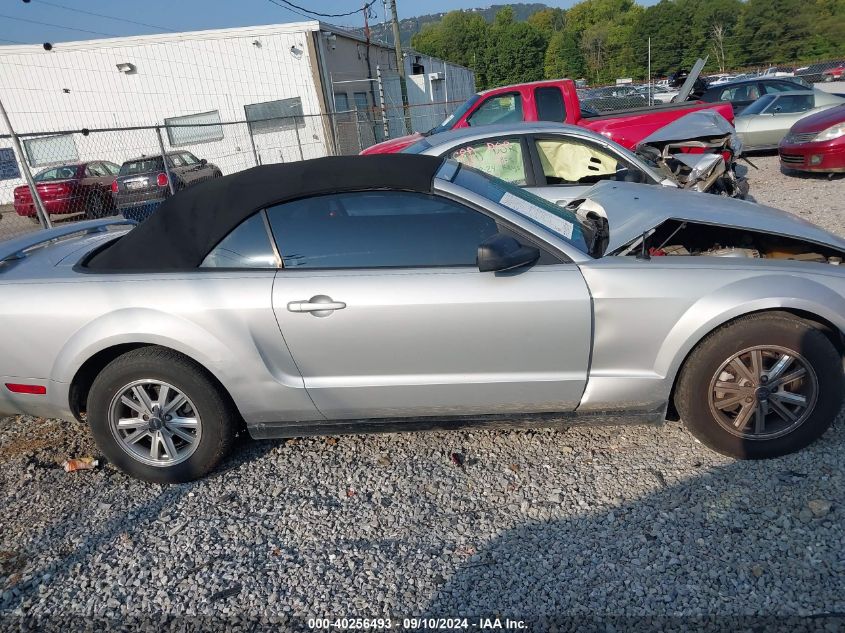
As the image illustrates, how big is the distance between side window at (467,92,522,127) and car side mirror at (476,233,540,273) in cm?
661

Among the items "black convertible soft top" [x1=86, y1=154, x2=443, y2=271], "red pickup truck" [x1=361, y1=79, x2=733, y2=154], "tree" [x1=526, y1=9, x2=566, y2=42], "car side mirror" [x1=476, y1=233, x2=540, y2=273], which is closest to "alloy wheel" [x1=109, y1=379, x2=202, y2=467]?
"black convertible soft top" [x1=86, y1=154, x2=443, y2=271]

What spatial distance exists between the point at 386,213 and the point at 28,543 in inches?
93.6

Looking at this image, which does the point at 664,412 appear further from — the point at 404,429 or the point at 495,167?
the point at 495,167

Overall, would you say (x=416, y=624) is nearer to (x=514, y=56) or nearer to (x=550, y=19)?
(x=514, y=56)

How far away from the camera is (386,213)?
3.00 meters

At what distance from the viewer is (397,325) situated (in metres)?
2.79

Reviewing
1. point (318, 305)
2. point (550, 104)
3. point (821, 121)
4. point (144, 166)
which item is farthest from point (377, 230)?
point (144, 166)

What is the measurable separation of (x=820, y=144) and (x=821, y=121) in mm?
429

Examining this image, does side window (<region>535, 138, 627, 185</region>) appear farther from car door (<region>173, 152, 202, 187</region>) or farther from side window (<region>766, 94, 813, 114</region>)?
car door (<region>173, 152, 202, 187</region>)

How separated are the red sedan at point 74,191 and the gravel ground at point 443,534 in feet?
37.6

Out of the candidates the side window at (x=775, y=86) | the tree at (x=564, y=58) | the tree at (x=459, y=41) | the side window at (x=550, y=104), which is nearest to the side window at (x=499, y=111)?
the side window at (x=550, y=104)

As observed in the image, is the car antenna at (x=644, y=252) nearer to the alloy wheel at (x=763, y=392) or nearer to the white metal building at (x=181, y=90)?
the alloy wheel at (x=763, y=392)

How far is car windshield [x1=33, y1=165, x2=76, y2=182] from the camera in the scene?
14391 millimetres

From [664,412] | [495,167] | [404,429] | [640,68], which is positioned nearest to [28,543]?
[404,429]
